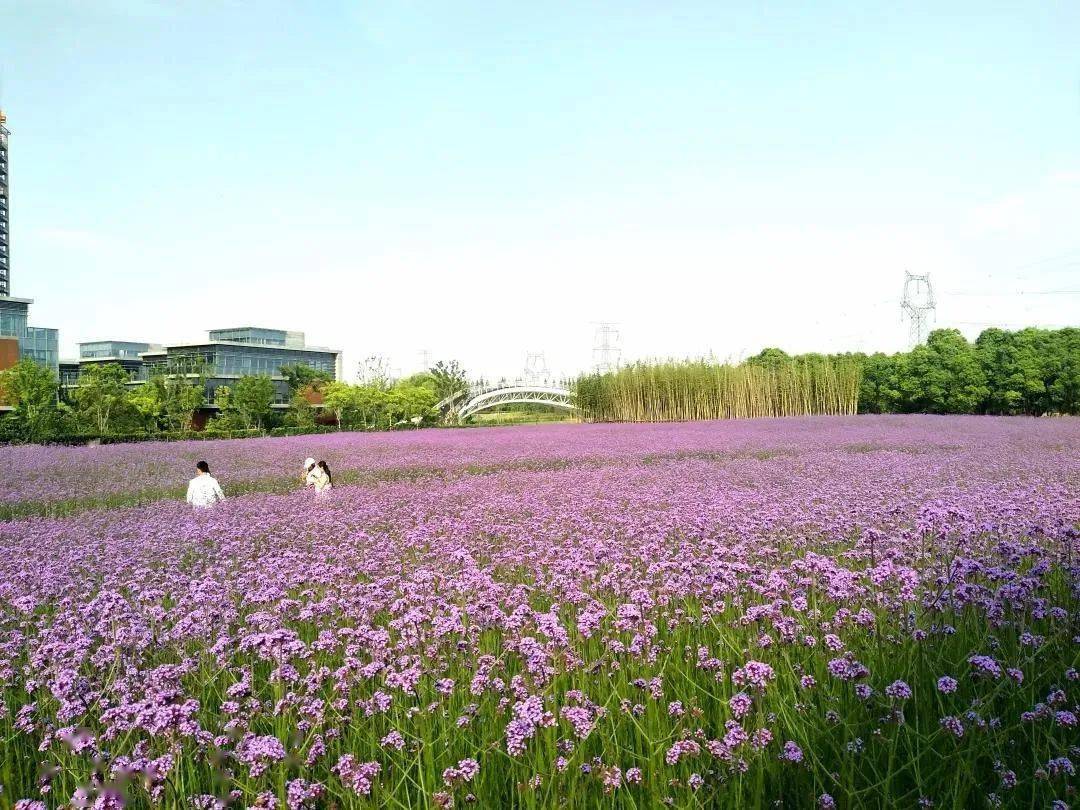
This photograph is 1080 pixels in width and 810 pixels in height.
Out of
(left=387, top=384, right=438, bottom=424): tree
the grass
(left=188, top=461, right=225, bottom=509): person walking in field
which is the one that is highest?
(left=387, top=384, right=438, bottom=424): tree

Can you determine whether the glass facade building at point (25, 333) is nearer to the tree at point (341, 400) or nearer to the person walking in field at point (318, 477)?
the tree at point (341, 400)

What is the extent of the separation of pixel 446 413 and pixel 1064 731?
6339 cm

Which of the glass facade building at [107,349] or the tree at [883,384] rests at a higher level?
the glass facade building at [107,349]

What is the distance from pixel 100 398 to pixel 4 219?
10264 cm

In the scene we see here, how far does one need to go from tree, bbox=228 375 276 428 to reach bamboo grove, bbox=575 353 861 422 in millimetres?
20846

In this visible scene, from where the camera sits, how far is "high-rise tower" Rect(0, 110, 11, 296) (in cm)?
11338

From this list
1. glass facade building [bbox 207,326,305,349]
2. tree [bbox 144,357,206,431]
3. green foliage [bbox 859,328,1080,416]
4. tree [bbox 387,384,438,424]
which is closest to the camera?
tree [bbox 144,357,206,431]

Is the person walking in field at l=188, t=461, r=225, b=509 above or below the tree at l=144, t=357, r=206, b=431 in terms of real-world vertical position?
below

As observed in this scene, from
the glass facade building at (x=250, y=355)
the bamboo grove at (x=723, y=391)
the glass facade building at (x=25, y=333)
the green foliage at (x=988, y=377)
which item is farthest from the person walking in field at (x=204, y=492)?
the glass facade building at (x=25, y=333)

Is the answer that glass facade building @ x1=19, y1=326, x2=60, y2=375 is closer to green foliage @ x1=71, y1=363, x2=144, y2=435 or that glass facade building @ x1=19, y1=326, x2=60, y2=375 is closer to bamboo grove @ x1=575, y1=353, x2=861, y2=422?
green foliage @ x1=71, y1=363, x2=144, y2=435

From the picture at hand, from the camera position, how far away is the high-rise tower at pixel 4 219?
372ft

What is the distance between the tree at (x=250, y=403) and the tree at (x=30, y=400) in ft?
30.4

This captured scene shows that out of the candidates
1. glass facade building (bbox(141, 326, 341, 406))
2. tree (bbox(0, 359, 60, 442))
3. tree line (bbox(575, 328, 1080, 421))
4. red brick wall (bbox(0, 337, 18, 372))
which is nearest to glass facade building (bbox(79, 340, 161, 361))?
glass facade building (bbox(141, 326, 341, 406))

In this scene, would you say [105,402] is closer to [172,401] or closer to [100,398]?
[100,398]
